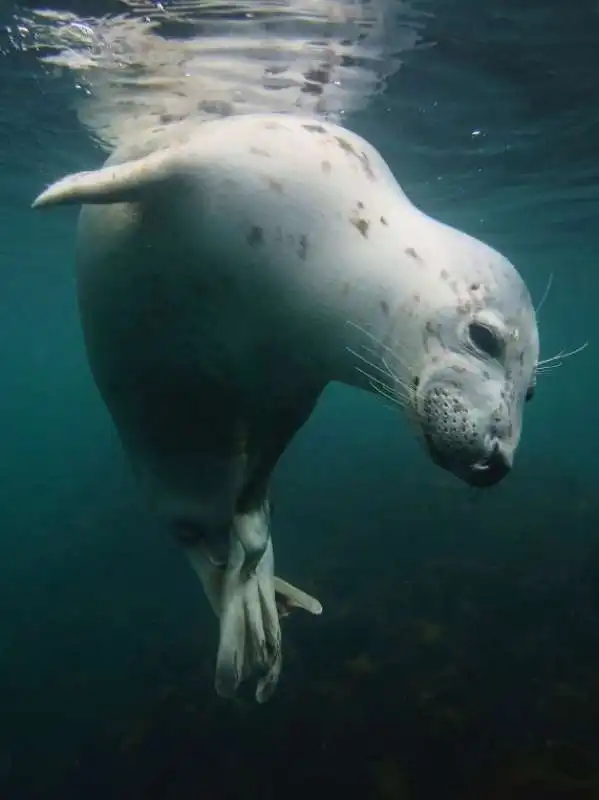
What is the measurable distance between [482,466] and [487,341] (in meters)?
0.48

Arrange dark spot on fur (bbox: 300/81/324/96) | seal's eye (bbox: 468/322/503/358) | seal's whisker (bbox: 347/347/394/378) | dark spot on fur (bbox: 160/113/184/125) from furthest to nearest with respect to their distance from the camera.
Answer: dark spot on fur (bbox: 160/113/184/125) → dark spot on fur (bbox: 300/81/324/96) → seal's whisker (bbox: 347/347/394/378) → seal's eye (bbox: 468/322/503/358)

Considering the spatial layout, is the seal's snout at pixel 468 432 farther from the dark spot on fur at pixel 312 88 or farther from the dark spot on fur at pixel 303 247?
the dark spot on fur at pixel 312 88

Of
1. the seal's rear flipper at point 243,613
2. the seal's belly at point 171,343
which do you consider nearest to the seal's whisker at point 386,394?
the seal's belly at point 171,343

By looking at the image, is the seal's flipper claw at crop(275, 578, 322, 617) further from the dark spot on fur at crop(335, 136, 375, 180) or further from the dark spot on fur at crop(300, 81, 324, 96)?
the dark spot on fur at crop(300, 81, 324, 96)

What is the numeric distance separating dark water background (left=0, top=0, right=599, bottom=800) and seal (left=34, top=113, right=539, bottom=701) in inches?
123

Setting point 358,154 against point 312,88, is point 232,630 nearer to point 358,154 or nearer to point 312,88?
point 358,154

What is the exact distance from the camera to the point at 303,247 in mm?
3213

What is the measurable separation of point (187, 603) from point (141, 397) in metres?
8.32

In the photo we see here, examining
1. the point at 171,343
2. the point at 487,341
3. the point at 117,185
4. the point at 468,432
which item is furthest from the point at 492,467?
the point at 117,185

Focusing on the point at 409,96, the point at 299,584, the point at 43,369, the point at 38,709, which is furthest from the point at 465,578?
the point at 43,369

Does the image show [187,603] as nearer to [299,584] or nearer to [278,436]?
[299,584]

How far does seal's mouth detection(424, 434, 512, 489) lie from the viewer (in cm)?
265

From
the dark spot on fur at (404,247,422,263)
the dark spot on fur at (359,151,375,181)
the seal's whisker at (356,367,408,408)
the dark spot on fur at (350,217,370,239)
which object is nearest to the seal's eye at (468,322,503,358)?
the seal's whisker at (356,367,408,408)

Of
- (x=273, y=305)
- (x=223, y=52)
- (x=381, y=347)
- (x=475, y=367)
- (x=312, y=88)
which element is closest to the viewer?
(x=475, y=367)
